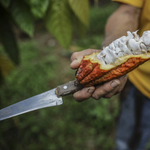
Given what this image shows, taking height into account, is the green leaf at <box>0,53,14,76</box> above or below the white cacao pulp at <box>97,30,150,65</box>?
below

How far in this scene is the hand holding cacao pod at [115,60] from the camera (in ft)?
2.26

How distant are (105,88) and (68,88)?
0.59 ft

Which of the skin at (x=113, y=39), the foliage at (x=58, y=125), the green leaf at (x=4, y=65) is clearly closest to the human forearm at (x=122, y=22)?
the skin at (x=113, y=39)

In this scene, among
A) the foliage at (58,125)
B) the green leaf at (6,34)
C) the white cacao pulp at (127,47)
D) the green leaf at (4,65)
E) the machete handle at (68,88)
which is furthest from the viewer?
the foliage at (58,125)

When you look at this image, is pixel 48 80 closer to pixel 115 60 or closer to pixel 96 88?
pixel 96 88

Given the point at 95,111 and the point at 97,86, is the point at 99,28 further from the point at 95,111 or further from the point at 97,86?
the point at 97,86

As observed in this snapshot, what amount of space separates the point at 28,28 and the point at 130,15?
2.18 ft

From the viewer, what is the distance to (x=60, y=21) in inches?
34.0

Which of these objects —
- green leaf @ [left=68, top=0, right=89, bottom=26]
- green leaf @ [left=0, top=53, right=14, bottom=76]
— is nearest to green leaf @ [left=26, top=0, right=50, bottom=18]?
green leaf @ [left=68, top=0, right=89, bottom=26]

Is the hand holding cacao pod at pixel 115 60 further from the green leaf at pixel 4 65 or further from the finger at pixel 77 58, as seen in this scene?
the green leaf at pixel 4 65

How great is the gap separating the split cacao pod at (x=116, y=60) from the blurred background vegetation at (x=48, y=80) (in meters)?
0.22

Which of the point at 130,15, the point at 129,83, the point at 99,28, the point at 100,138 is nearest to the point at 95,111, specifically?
the point at 100,138

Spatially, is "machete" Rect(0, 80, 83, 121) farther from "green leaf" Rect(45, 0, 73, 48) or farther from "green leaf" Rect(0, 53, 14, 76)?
"green leaf" Rect(0, 53, 14, 76)

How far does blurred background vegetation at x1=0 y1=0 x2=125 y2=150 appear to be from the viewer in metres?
0.87
